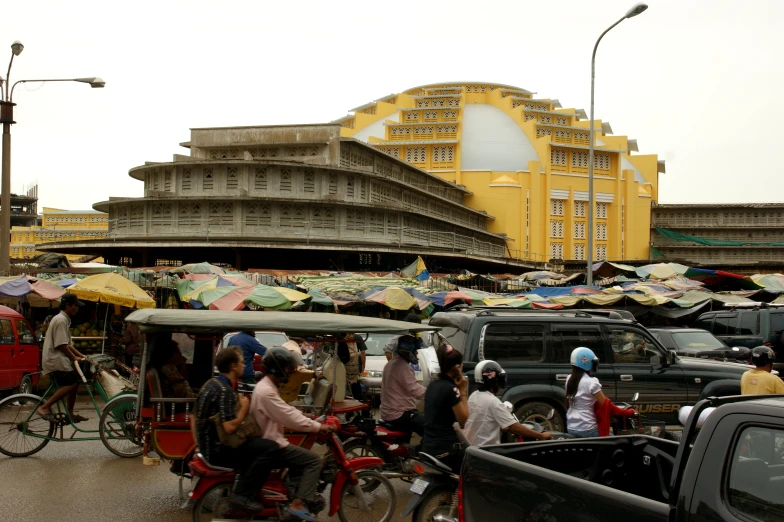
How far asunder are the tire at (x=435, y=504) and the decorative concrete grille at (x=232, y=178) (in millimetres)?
35868

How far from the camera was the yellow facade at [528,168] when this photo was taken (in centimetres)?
7031

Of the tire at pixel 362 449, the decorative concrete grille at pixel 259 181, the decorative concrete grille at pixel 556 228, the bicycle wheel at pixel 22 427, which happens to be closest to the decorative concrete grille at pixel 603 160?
the decorative concrete grille at pixel 556 228

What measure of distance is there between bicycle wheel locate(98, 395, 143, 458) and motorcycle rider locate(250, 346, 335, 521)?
374 cm

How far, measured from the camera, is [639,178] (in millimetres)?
82625

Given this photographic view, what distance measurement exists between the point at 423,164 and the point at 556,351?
207ft

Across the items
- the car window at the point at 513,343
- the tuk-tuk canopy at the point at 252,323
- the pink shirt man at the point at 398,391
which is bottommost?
the pink shirt man at the point at 398,391

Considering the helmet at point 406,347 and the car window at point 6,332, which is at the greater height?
the helmet at point 406,347

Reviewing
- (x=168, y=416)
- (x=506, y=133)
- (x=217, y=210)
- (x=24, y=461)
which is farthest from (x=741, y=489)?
(x=506, y=133)

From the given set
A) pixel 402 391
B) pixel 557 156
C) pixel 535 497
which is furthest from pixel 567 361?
pixel 557 156

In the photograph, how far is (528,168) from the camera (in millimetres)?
71625

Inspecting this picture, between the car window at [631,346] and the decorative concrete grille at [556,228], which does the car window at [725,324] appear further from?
the decorative concrete grille at [556,228]

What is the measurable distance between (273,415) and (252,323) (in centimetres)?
141

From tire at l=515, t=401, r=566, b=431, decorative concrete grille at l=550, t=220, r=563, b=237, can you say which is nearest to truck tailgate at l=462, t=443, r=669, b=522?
tire at l=515, t=401, r=566, b=431

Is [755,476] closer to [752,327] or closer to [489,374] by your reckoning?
[489,374]
